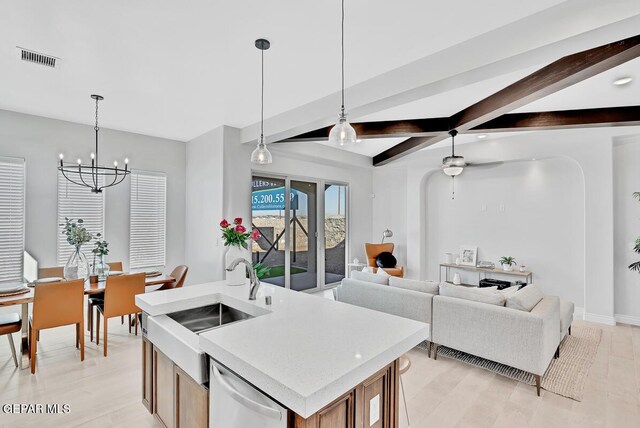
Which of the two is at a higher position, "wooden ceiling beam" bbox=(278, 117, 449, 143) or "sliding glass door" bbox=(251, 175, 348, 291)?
"wooden ceiling beam" bbox=(278, 117, 449, 143)

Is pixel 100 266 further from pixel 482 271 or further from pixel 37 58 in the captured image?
pixel 482 271

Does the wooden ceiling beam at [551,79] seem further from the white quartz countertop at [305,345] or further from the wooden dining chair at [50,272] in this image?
the wooden dining chair at [50,272]

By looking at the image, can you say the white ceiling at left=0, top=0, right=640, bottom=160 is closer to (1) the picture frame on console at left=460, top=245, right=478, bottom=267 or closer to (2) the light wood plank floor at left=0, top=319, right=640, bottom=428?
(2) the light wood plank floor at left=0, top=319, right=640, bottom=428

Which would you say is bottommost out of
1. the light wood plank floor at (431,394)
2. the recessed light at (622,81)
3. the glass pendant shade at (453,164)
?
the light wood plank floor at (431,394)

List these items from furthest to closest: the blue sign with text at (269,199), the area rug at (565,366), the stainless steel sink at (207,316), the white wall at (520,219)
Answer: the blue sign with text at (269,199), the white wall at (520,219), the area rug at (565,366), the stainless steel sink at (207,316)

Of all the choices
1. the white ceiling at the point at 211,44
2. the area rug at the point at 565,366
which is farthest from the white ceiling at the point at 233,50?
the area rug at the point at 565,366

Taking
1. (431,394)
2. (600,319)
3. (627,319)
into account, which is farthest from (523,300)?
(627,319)

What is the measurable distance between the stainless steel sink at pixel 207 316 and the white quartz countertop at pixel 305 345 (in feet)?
0.52

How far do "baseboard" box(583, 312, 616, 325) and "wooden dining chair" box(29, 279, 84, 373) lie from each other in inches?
253

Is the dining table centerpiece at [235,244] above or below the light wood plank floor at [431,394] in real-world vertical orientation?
above

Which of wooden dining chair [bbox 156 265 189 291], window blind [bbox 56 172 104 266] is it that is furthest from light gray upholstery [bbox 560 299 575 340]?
window blind [bbox 56 172 104 266]

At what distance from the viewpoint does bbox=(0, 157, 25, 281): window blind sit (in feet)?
13.0

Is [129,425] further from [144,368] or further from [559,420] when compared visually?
[559,420]

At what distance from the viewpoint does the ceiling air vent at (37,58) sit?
8.66ft
